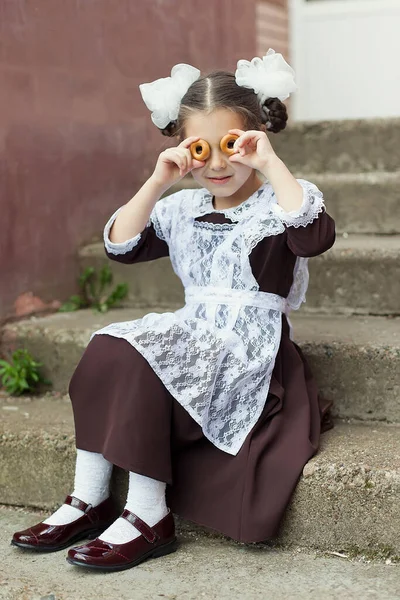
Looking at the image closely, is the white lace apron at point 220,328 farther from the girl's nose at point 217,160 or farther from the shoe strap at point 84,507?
the shoe strap at point 84,507

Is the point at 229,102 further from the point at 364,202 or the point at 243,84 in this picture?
the point at 364,202

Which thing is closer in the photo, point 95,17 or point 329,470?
point 329,470

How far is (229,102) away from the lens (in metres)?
2.04

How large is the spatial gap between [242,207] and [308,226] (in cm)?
24

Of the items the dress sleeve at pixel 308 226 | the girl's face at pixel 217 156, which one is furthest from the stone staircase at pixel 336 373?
the girl's face at pixel 217 156

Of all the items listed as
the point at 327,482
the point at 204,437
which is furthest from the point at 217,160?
the point at 327,482

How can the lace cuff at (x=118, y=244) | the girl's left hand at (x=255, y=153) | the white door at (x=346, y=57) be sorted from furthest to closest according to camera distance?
1. the white door at (x=346, y=57)
2. the lace cuff at (x=118, y=244)
3. the girl's left hand at (x=255, y=153)

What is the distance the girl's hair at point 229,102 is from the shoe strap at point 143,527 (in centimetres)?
96

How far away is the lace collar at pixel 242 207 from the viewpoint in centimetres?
214

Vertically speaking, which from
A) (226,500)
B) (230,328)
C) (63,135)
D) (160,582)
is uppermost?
(63,135)

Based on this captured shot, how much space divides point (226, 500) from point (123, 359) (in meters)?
0.42

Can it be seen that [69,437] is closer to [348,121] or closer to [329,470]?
[329,470]

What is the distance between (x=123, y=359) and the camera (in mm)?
1972

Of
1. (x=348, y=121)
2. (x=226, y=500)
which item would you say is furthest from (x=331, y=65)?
(x=226, y=500)
